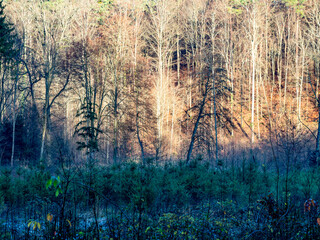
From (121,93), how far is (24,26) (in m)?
9.55

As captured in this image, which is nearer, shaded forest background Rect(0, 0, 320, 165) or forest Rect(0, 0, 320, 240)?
forest Rect(0, 0, 320, 240)

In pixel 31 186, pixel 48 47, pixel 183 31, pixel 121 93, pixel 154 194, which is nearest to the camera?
pixel 154 194

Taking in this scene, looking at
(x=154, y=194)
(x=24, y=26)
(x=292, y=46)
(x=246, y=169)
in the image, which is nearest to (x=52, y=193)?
(x=154, y=194)

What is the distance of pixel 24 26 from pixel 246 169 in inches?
828

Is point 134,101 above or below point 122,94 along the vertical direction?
below

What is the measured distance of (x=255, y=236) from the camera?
15.4 feet

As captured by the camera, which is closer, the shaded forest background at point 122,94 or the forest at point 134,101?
the forest at point 134,101

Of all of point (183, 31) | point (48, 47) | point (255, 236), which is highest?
point (183, 31)

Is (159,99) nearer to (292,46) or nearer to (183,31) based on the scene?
(183,31)

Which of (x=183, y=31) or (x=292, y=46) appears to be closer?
(x=292, y=46)

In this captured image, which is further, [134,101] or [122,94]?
[122,94]

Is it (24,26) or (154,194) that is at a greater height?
(24,26)

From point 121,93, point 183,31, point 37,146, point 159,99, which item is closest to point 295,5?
point 183,31

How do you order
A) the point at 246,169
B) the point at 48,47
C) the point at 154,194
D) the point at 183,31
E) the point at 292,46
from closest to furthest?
the point at 154,194 < the point at 246,169 < the point at 48,47 < the point at 292,46 < the point at 183,31
